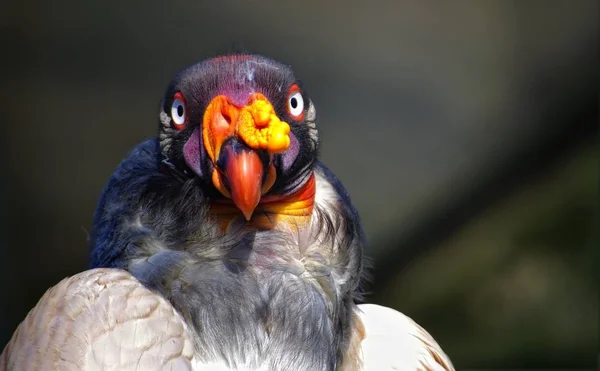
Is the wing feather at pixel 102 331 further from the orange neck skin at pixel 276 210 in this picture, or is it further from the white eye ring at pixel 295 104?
the white eye ring at pixel 295 104

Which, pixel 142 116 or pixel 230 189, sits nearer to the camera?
pixel 230 189

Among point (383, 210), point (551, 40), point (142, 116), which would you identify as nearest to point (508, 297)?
point (383, 210)

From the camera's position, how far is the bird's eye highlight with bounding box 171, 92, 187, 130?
155 cm

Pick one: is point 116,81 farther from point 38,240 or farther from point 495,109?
point 495,109

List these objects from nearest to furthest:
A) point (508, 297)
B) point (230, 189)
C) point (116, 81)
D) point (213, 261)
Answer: point (230, 189) → point (213, 261) → point (116, 81) → point (508, 297)

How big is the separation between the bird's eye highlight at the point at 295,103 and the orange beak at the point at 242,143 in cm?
9

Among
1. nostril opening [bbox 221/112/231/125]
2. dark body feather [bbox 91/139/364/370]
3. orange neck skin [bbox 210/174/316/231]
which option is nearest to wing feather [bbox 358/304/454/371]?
dark body feather [bbox 91/139/364/370]

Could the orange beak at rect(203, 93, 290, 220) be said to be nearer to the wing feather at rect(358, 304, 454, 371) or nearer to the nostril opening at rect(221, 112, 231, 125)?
the nostril opening at rect(221, 112, 231, 125)

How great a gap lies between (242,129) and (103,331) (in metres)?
0.41

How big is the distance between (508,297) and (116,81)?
2266mm

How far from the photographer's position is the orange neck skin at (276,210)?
5.21 ft

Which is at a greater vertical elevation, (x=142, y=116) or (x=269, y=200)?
(x=269, y=200)

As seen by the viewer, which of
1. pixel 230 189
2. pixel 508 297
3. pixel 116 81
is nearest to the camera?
pixel 230 189

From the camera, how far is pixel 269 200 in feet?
5.23
